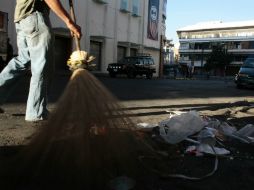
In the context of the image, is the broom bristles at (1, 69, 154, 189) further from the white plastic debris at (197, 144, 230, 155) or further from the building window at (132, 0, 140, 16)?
the building window at (132, 0, 140, 16)

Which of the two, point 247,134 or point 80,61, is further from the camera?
point 247,134

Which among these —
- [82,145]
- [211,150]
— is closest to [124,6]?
[211,150]

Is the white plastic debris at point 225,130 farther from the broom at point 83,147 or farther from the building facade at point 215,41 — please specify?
the building facade at point 215,41

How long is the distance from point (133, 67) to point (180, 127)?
28697mm

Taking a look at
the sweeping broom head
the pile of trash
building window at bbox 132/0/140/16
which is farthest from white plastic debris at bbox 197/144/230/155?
building window at bbox 132/0/140/16

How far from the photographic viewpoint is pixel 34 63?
195 inches

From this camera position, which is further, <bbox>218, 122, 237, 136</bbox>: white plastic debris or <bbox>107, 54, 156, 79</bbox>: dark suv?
<bbox>107, 54, 156, 79</bbox>: dark suv

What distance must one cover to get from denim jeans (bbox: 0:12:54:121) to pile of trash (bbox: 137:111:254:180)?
122 cm

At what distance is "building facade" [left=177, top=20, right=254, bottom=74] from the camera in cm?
11619

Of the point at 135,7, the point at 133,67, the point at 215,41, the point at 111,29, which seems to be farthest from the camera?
the point at 215,41

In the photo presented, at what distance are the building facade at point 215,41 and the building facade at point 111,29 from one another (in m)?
64.2

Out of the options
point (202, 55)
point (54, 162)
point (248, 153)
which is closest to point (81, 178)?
point (54, 162)

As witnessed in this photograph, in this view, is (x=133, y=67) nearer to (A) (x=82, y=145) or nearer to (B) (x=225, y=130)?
(B) (x=225, y=130)

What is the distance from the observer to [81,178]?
9.14 ft
